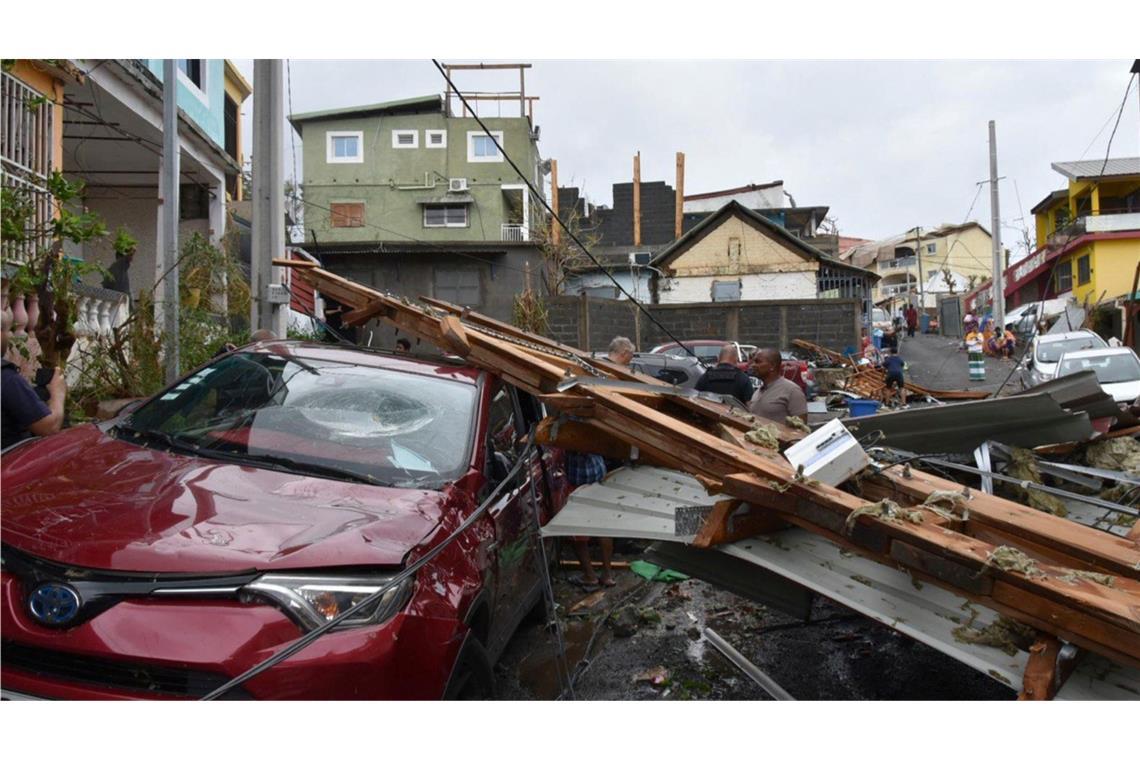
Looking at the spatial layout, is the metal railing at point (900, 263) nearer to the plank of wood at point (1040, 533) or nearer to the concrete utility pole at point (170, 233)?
the concrete utility pole at point (170, 233)

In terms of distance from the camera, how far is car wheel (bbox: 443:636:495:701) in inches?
115

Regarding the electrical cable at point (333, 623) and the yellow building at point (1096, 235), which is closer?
the electrical cable at point (333, 623)

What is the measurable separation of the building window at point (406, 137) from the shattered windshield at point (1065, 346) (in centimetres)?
2756

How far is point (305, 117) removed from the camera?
36.4m

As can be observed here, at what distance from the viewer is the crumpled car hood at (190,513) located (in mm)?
2512

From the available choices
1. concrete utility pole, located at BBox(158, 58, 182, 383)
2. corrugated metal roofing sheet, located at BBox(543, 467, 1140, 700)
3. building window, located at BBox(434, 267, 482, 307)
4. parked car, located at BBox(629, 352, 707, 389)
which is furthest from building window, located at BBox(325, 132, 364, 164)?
corrugated metal roofing sheet, located at BBox(543, 467, 1140, 700)

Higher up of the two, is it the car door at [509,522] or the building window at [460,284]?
the building window at [460,284]

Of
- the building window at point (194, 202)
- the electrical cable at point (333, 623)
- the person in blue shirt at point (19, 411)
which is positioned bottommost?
the electrical cable at point (333, 623)

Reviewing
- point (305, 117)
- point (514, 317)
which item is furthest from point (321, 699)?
point (305, 117)

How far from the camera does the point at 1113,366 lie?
45.6ft

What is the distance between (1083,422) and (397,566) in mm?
3745

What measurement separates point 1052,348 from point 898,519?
1710cm

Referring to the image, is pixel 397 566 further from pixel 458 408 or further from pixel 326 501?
pixel 458 408

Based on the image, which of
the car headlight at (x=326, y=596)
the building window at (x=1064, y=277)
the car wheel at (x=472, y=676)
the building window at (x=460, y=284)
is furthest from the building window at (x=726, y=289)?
the car headlight at (x=326, y=596)
